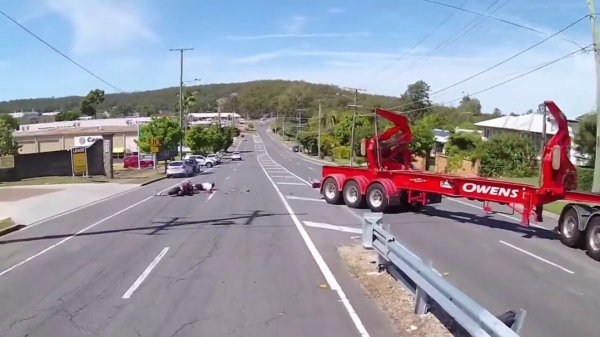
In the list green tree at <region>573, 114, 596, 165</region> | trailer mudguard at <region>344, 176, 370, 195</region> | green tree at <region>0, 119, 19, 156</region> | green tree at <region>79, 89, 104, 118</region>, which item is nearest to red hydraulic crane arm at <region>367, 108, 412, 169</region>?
trailer mudguard at <region>344, 176, 370, 195</region>

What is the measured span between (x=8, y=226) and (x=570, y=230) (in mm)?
15187

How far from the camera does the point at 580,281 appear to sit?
10.9 meters

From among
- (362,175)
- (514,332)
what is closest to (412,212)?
(362,175)

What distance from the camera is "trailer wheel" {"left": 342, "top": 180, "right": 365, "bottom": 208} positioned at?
72.9 feet

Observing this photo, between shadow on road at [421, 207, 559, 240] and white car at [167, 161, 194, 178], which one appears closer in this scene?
shadow on road at [421, 207, 559, 240]

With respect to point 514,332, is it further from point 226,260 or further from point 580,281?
point 226,260

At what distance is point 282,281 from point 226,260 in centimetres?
229

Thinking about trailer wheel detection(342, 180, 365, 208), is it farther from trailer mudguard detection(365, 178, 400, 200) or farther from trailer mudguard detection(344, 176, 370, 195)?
trailer mudguard detection(365, 178, 400, 200)

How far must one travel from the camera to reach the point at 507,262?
12.4 m

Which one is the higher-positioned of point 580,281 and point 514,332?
point 514,332

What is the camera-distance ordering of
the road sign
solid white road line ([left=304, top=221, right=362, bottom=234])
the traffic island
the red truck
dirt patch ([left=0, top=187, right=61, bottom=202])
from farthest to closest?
the road sign < dirt patch ([left=0, top=187, right=61, bottom=202]) < the traffic island < solid white road line ([left=304, top=221, right=362, bottom=234]) < the red truck

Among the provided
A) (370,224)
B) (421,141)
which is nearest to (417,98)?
(421,141)

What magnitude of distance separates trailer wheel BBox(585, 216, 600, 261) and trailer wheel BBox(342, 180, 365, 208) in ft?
30.9

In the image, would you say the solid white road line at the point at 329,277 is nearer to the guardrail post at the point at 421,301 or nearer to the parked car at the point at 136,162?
the guardrail post at the point at 421,301
